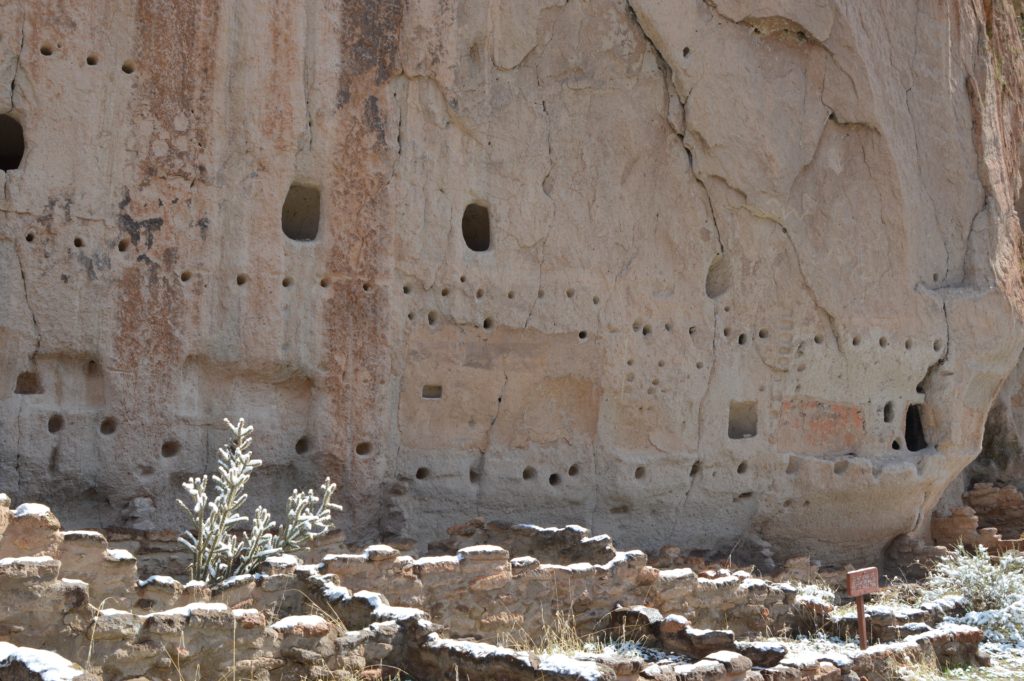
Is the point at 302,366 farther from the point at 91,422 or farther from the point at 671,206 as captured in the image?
the point at 671,206

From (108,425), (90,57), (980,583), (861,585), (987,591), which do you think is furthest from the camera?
(980,583)

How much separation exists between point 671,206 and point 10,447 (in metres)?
5.98

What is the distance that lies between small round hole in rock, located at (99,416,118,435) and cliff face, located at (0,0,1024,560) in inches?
2.4

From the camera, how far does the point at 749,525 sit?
1049 centimetres

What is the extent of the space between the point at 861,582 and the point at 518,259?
14.7 feet

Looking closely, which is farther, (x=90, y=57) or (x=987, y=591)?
(x=987, y=591)

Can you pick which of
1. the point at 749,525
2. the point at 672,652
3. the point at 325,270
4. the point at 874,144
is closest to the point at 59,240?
the point at 325,270

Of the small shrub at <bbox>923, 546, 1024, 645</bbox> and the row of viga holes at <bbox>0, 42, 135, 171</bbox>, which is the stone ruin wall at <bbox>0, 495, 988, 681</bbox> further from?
the row of viga holes at <bbox>0, 42, 135, 171</bbox>

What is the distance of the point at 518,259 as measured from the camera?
32.1 feet

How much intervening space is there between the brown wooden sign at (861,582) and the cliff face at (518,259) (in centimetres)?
371

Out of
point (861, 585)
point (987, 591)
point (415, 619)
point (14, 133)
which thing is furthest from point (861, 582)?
point (14, 133)

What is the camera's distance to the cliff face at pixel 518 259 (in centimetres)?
809

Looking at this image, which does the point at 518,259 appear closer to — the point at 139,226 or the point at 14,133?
the point at 139,226

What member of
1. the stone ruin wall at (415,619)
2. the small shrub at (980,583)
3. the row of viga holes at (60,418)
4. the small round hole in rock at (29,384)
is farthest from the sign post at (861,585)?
the small round hole in rock at (29,384)
